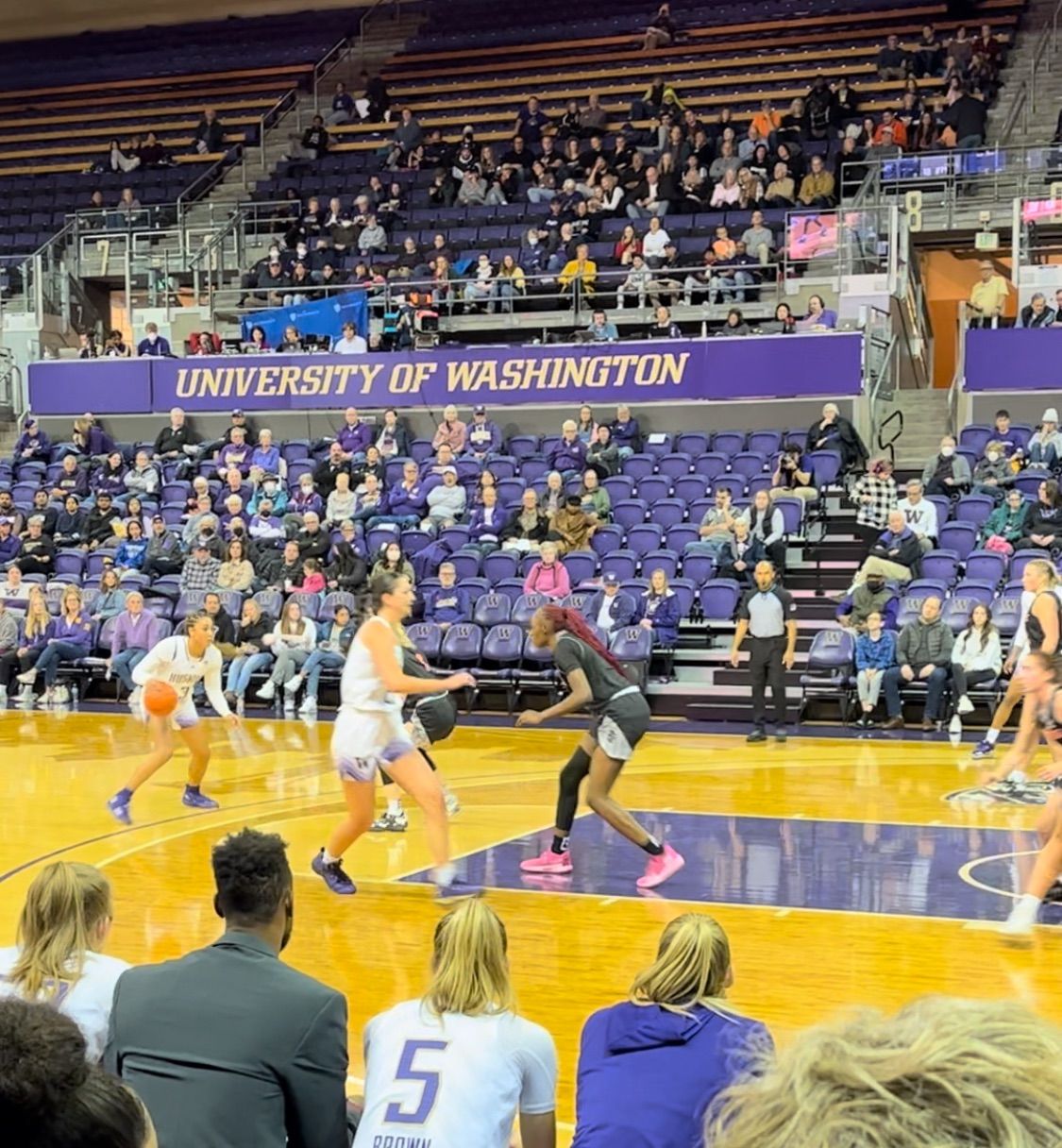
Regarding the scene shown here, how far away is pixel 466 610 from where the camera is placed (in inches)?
688

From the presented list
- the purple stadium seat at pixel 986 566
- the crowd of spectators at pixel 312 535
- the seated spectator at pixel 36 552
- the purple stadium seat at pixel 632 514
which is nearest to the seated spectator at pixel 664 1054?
the crowd of spectators at pixel 312 535

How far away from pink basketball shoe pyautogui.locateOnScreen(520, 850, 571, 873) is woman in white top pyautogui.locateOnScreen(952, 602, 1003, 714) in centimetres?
676

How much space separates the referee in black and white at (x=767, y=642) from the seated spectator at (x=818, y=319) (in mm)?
6220

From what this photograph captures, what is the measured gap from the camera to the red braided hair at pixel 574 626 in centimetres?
844

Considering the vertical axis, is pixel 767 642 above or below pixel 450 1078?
below

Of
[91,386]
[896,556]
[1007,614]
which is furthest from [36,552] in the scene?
[1007,614]

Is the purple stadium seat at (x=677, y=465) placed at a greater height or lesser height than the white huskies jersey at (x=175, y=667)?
greater

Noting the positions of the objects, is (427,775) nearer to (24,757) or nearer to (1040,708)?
(1040,708)

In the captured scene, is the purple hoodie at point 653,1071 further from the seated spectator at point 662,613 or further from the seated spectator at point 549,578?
the seated spectator at point 549,578

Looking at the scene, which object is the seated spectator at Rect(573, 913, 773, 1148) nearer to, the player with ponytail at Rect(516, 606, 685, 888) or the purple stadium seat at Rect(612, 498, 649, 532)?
the player with ponytail at Rect(516, 606, 685, 888)

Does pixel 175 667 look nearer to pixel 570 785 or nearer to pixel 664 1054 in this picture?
pixel 570 785

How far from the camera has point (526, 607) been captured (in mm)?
16938

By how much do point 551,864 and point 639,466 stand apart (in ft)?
36.3

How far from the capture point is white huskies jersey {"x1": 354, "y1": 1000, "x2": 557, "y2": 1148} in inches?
138
